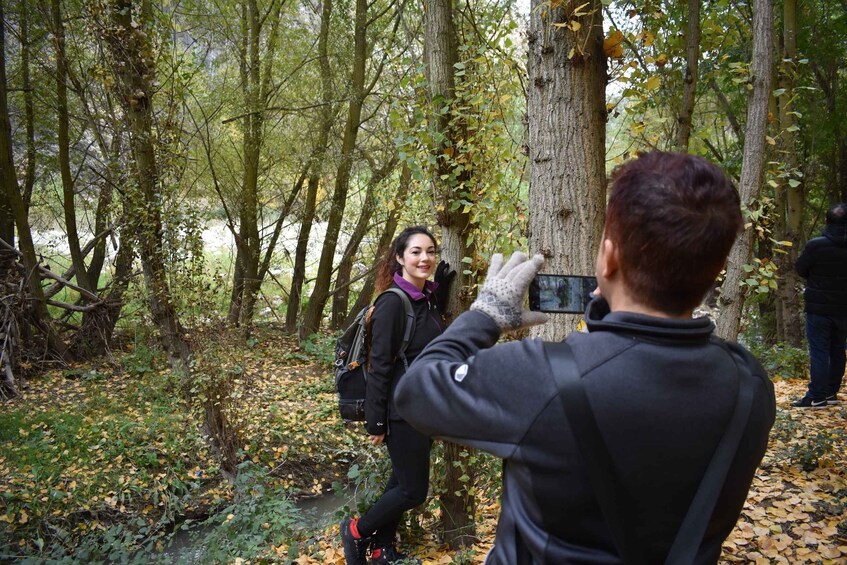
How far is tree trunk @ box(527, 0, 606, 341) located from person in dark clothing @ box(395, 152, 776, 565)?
121 centimetres

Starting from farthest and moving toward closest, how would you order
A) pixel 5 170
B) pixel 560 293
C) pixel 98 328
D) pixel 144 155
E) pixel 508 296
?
pixel 98 328, pixel 5 170, pixel 144 155, pixel 560 293, pixel 508 296

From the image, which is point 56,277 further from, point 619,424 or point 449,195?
point 619,424

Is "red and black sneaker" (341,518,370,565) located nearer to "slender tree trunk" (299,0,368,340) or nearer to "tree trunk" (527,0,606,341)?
"tree trunk" (527,0,606,341)

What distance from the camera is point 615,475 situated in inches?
47.8

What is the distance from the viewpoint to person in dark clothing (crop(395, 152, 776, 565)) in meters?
1.21

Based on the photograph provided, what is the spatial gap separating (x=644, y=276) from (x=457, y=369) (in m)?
0.44

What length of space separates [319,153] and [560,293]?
10.5 m

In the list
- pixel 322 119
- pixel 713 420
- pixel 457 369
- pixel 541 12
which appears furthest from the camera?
pixel 322 119

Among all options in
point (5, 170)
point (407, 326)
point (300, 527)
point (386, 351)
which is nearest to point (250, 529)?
point (300, 527)

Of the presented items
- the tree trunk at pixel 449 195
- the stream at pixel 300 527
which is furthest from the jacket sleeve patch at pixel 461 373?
the stream at pixel 300 527

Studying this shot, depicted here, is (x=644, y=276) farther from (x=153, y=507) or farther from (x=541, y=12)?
(x=153, y=507)

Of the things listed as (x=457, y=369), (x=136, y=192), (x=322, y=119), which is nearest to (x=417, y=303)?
(x=457, y=369)

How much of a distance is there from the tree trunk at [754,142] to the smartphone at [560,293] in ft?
10.5

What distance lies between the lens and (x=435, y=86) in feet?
13.7
